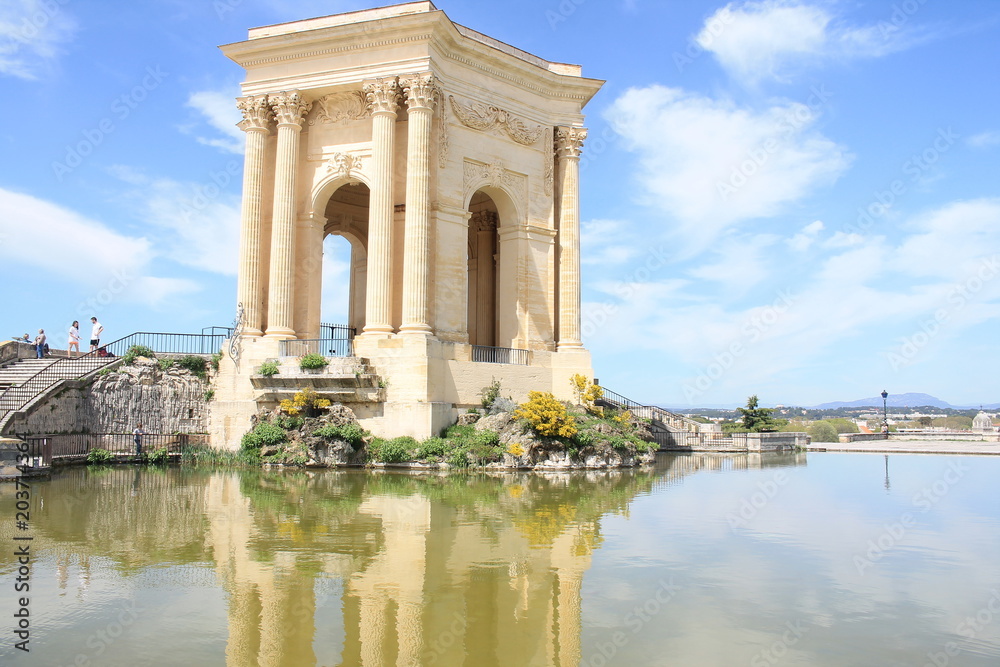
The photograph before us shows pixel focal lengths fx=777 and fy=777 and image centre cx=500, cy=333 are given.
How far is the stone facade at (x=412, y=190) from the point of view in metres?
25.5

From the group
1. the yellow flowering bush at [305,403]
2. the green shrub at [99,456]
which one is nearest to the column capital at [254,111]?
the yellow flowering bush at [305,403]

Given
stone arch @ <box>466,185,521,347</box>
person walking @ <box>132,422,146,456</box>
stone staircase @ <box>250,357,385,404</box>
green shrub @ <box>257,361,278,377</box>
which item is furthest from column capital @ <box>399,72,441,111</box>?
person walking @ <box>132,422,146,456</box>

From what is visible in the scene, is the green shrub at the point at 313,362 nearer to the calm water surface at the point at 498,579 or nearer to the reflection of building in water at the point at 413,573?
the calm water surface at the point at 498,579

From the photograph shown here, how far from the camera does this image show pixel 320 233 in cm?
2892

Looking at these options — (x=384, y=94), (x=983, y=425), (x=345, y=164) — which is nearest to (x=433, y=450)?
(x=345, y=164)

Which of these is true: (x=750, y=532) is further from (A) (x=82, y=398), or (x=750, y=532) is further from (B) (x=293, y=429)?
(A) (x=82, y=398)

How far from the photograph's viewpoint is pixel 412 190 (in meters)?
25.7

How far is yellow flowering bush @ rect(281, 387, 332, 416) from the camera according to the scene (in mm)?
24000

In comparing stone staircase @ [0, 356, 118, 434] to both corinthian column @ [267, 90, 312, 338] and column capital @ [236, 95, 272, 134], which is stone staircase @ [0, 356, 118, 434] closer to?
corinthian column @ [267, 90, 312, 338]

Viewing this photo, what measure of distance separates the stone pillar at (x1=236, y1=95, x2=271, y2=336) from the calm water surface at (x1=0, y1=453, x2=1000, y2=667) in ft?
36.5

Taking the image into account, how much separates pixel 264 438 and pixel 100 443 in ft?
17.1

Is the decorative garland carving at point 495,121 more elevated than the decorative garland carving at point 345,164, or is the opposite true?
the decorative garland carving at point 495,121

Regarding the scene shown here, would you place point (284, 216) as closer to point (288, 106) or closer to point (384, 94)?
point (288, 106)

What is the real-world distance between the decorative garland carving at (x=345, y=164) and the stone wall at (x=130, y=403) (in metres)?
8.81
